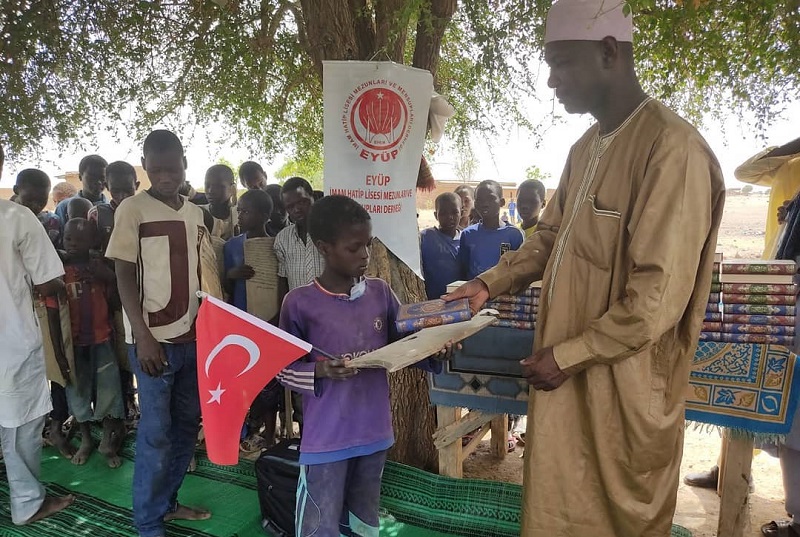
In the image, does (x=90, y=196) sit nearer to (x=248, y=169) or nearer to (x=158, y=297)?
(x=248, y=169)

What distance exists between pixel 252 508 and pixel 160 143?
230 cm

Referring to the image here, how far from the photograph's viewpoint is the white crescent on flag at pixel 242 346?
2.18m

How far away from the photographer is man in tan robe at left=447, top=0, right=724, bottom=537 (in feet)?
5.97

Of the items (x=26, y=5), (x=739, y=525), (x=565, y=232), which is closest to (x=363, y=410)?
(x=565, y=232)

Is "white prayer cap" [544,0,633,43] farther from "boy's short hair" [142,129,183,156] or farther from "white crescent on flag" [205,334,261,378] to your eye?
"boy's short hair" [142,129,183,156]

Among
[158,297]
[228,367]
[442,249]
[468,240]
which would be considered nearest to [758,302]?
[468,240]

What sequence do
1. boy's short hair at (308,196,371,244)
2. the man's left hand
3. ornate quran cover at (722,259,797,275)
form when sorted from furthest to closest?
1. ornate quran cover at (722,259,797,275)
2. boy's short hair at (308,196,371,244)
3. the man's left hand

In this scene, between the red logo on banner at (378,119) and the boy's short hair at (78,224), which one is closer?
the red logo on banner at (378,119)

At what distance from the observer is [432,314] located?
7.09 ft

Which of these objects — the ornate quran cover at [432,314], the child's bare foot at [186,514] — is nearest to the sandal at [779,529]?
the ornate quran cover at [432,314]

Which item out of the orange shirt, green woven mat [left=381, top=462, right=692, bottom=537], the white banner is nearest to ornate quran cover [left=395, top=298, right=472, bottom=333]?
the white banner

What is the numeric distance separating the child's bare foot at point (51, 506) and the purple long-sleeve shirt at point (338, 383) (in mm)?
2259

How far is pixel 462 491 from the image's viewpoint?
3439 millimetres

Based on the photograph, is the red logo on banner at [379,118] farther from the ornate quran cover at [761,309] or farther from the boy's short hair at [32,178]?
the boy's short hair at [32,178]
